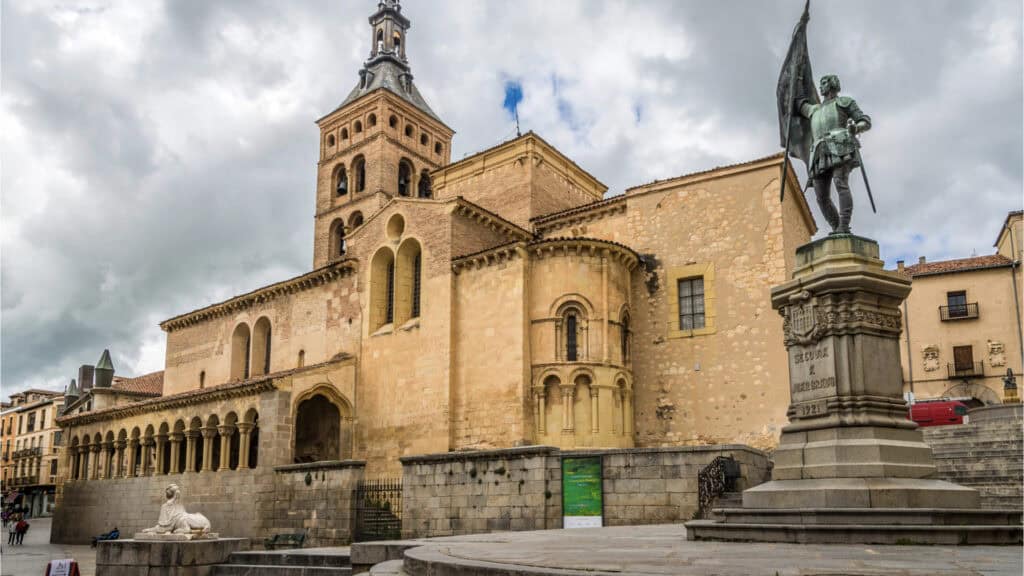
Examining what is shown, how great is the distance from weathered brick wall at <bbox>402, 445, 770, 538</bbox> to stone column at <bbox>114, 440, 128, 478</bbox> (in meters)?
20.1

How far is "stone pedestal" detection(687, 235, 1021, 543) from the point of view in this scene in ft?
26.9

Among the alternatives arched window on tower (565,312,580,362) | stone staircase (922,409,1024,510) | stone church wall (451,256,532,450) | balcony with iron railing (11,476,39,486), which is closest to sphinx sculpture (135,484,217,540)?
stone church wall (451,256,532,450)

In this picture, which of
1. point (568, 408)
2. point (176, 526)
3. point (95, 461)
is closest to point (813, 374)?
point (176, 526)

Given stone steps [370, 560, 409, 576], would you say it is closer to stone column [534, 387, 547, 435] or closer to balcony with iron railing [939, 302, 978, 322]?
stone column [534, 387, 547, 435]

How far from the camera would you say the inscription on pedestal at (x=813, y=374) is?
927 centimetres

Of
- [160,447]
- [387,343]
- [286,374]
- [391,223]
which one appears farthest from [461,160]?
[160,447]

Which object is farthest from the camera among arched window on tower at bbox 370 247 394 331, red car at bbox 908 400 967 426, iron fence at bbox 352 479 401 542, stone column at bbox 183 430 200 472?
stone column at bbox 183 430 200 472

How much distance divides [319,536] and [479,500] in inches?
260

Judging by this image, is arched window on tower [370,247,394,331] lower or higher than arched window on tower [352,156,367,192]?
lower

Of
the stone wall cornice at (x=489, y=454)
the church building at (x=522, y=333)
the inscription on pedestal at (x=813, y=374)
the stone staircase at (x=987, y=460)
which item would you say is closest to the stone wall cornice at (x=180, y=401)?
the church building at (x=522, y=333)

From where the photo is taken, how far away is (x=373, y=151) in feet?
156

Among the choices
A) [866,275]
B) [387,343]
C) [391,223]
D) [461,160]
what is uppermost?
[461,160]

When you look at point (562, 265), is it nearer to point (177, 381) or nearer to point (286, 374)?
point (286, 374)

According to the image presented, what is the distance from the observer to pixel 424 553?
27.8ft
